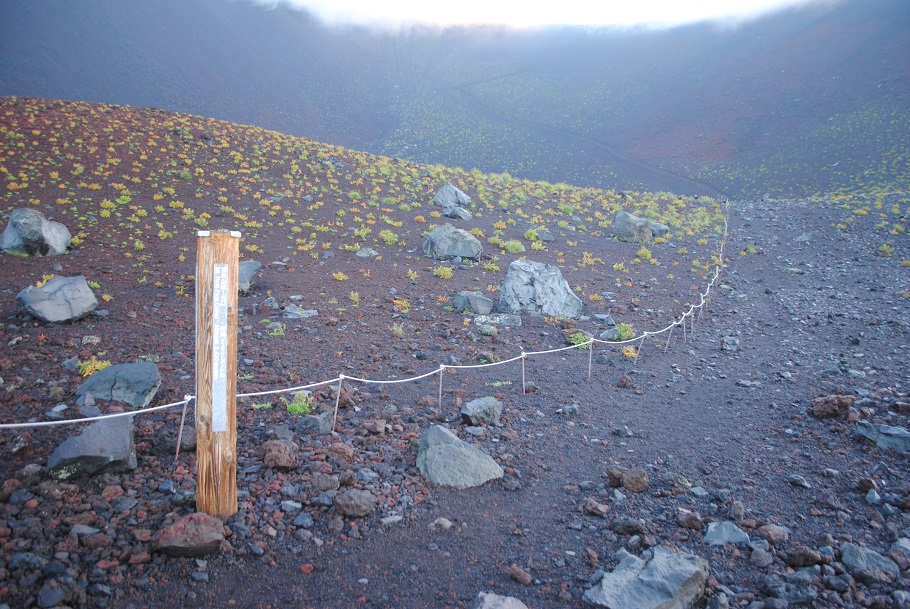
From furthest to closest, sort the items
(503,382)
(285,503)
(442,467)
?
(503,382), (442,467), (285,503)

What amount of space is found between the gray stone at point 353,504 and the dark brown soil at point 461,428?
0.08 meters

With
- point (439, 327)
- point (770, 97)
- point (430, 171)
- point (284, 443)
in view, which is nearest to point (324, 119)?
point (430, 171)

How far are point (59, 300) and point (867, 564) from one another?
10.8 metres

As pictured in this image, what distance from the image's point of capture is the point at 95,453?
4438 millimetres

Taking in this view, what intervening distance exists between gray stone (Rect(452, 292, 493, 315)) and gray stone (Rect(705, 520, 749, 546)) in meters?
7.24

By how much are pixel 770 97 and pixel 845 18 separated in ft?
82.9

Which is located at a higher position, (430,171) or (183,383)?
(430,171)

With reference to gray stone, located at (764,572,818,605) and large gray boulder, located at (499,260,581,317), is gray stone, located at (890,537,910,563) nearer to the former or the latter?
gray stone, located at (764,572,818,605)

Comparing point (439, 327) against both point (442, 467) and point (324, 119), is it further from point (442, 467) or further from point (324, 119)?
point (324, 119)

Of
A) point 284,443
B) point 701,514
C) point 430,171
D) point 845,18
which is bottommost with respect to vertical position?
point 701,514

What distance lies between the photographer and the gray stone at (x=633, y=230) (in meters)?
20.9

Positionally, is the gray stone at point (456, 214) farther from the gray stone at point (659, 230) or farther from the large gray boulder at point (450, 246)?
the gray stone at point (659, 230)

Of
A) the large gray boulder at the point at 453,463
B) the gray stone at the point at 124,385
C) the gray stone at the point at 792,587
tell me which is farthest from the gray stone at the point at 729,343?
the gray stone at the point at 124,385

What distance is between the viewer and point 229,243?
3.71 metres
